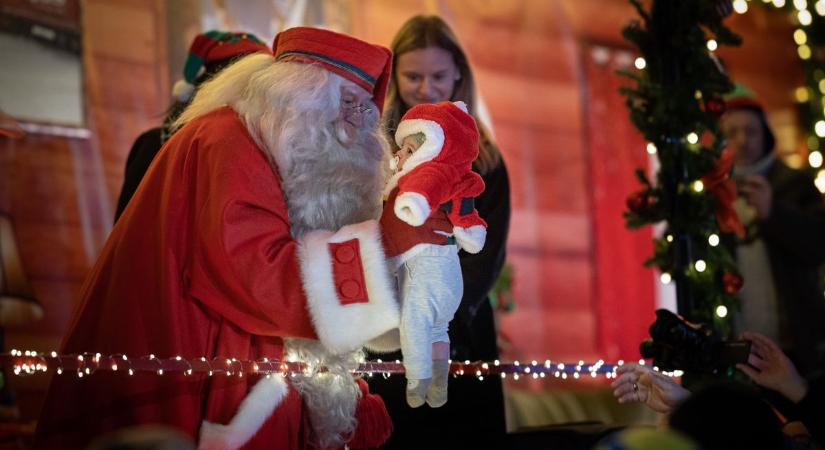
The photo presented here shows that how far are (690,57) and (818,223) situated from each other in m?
1.43

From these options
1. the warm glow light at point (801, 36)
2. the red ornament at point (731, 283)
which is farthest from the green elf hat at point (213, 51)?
the warm glow light at point (801, 36)

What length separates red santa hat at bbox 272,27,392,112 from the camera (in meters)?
2.65

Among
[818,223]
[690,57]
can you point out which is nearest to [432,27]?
[690,57]

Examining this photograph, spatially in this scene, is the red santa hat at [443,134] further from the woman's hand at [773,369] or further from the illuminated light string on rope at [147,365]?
the woman's hand at [773,369]

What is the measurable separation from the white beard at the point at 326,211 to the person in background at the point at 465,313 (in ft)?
1.83

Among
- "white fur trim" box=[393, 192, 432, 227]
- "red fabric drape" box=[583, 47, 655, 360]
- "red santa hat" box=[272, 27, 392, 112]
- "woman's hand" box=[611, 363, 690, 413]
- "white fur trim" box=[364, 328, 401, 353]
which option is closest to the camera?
"white fur trim" box=[393, 192, 432, 227]

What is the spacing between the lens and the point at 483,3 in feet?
20.8

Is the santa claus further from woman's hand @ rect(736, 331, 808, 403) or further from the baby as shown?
woman's hand @ rect(736, 331, 808, 403)

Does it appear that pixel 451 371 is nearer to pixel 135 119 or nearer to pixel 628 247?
pixel 135 119

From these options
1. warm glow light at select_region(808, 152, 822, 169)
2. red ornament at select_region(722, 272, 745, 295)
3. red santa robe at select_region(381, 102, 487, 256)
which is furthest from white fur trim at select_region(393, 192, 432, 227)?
warm glow light at select_region(808, 152, 822, 169)

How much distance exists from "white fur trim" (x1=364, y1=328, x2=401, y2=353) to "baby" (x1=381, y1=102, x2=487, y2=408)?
18 centimetres

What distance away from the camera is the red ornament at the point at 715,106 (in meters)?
3.94

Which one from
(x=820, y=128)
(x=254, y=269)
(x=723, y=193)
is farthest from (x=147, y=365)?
(x=820, y=128)

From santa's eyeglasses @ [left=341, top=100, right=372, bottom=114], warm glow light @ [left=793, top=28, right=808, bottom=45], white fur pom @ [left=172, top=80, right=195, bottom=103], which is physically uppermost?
warm glow light @ [left=793, top=28, right=808, bottom=45]
